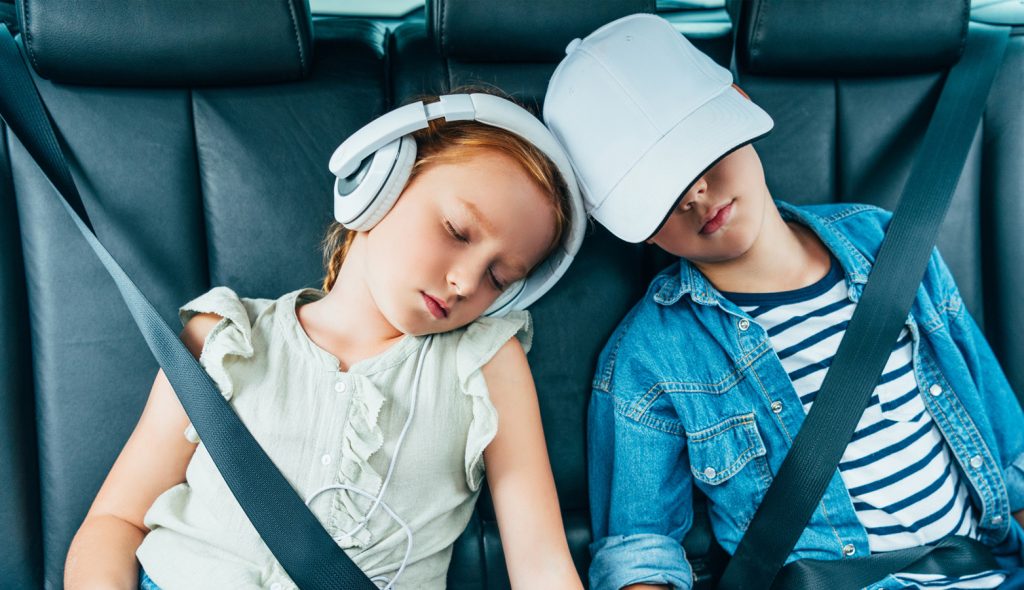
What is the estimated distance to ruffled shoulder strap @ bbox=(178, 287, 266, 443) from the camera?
1117 millimetres

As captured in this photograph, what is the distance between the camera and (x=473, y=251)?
1062 mm

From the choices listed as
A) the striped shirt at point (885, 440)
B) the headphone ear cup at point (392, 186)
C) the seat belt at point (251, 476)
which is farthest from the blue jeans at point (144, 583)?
the striped shirt at point (885, 440)

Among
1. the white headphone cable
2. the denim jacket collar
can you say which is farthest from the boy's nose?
the white headphone cable

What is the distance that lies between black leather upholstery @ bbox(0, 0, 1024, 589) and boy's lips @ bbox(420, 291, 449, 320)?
0.29 metres

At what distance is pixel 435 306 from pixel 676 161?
1.27 ft

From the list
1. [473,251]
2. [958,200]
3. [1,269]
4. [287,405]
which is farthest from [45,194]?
[958,200]

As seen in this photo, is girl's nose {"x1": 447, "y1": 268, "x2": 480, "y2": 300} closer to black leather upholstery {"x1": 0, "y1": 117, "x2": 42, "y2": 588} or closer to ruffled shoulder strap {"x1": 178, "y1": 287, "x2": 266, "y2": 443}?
ruffled shoulder strap {"x1": 178, "y1": 287, "x2": 266, "y2": 443}

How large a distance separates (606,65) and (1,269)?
3.18 ft

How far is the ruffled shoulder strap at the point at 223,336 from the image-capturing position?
1117 mm

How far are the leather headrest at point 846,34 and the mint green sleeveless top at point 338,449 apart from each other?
2.25 ft

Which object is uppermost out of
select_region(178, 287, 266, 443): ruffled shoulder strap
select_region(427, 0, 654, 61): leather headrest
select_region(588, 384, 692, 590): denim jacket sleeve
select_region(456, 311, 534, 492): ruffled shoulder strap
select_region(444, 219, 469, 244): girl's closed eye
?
select_region(427, 0, 654, 61): leather headrest

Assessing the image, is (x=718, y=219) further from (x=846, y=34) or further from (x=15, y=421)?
(x=15, y=421)

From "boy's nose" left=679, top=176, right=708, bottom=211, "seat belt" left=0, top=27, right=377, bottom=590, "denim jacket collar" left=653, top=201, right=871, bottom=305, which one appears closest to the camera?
"seat belt" left=0, top=27, right=377, bottom=590

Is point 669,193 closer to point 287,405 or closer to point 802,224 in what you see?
point 802,224
